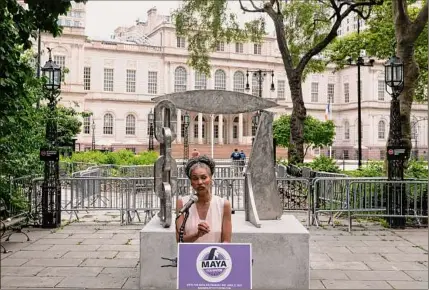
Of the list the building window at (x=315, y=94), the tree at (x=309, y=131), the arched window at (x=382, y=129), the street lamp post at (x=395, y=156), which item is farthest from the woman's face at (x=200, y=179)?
the building window at (x=315, y=94)

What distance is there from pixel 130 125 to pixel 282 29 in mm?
45204

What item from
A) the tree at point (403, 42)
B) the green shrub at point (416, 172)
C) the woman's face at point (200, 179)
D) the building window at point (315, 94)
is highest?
the building window at point (315, 94)

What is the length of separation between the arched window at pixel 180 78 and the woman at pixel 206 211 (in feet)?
193

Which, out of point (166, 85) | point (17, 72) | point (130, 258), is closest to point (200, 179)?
point (130, 258)

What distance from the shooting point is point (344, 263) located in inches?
281

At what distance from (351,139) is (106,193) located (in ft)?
195

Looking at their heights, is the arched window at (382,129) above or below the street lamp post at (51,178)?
above

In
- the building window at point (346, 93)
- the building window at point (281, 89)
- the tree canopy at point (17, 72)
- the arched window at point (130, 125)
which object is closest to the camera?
the tree canopy at point (17, 72)

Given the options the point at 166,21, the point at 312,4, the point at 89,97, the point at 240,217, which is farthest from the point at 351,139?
the point at 240,217

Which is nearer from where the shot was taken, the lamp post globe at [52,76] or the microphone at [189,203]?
the microphone at [189,203]

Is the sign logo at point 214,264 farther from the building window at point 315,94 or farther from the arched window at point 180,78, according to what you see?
the building window at point 315,94

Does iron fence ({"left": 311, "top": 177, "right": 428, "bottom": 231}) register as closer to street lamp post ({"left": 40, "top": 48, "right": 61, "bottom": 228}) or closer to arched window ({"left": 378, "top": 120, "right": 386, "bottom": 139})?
street lamp post ({"left": 40, "top": 48, "right": 61, "bottom": 228})

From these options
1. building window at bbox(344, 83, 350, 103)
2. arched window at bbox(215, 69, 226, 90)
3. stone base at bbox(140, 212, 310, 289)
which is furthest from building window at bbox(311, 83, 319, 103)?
stone base at bbox(140, 212, 310, 289)

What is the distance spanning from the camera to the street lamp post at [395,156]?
1025cm
